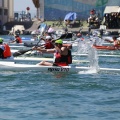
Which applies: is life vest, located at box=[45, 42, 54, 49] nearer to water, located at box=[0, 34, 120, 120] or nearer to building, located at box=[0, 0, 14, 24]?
water, located at box=[0, 34, 120, 120]

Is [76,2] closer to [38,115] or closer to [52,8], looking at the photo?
[52,8]

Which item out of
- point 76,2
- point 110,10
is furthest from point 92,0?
point 110,10

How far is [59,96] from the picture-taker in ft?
49.2

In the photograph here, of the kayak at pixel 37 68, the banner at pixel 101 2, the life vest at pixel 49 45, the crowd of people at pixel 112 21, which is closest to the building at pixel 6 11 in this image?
the banner at pixel 101 2

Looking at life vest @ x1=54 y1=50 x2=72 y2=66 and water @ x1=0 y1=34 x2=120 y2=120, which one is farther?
life vest @ x1=54 y1=50 x2=72 y2=66

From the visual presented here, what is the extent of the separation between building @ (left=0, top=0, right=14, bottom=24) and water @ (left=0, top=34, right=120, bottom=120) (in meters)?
72.1

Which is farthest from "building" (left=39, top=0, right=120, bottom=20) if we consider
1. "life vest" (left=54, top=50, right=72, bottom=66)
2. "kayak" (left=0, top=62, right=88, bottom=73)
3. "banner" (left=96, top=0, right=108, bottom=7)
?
"life vest" (left=54, top=50, right=72, bottom=66)

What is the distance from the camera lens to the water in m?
12.8

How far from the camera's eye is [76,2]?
9150 centimetres

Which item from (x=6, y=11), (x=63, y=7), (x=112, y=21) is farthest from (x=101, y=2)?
(x=6, y=11)

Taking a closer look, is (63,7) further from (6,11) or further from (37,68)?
(37,68)

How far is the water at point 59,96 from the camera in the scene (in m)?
12.8

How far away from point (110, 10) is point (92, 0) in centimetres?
2131

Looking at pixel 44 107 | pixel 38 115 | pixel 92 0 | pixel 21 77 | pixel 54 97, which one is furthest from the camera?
pixel 92 0
